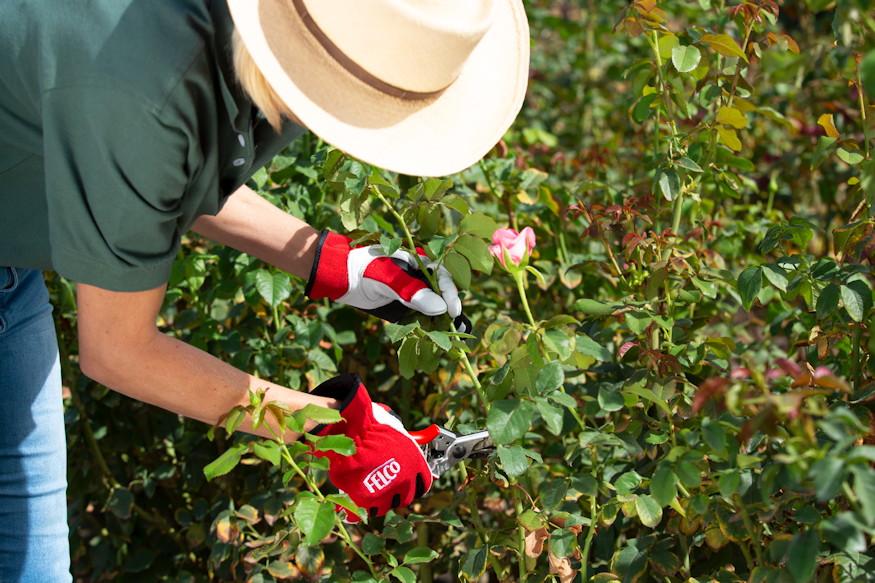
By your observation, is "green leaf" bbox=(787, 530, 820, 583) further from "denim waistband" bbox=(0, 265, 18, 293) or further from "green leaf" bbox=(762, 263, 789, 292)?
"denim waistband" bbox=(0, 265, 18, 293)

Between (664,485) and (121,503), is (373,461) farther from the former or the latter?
(121,503)

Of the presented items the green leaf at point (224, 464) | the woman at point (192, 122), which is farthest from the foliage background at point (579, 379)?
the woman at point (192, 122)

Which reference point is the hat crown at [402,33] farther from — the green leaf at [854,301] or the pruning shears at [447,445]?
the green leaf at [854,301]

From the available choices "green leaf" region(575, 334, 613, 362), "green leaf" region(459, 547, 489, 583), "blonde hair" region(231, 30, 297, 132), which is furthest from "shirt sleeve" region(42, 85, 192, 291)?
"green leaf" region(459, 547, 489, 583)

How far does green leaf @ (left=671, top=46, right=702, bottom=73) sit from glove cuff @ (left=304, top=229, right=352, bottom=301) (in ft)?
2.45

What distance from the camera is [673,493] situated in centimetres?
125

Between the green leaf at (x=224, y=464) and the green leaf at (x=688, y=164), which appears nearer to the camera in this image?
the green leaf at (x=224, y=464)

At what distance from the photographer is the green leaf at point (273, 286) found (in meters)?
1.78

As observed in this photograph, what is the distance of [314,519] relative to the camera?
1.31 m

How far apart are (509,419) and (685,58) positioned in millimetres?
842

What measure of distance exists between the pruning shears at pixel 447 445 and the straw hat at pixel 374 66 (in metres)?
0.57

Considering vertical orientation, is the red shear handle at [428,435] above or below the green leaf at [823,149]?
below

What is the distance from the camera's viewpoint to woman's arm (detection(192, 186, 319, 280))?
170 cm

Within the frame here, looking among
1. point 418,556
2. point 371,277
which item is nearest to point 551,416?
point 418,556
